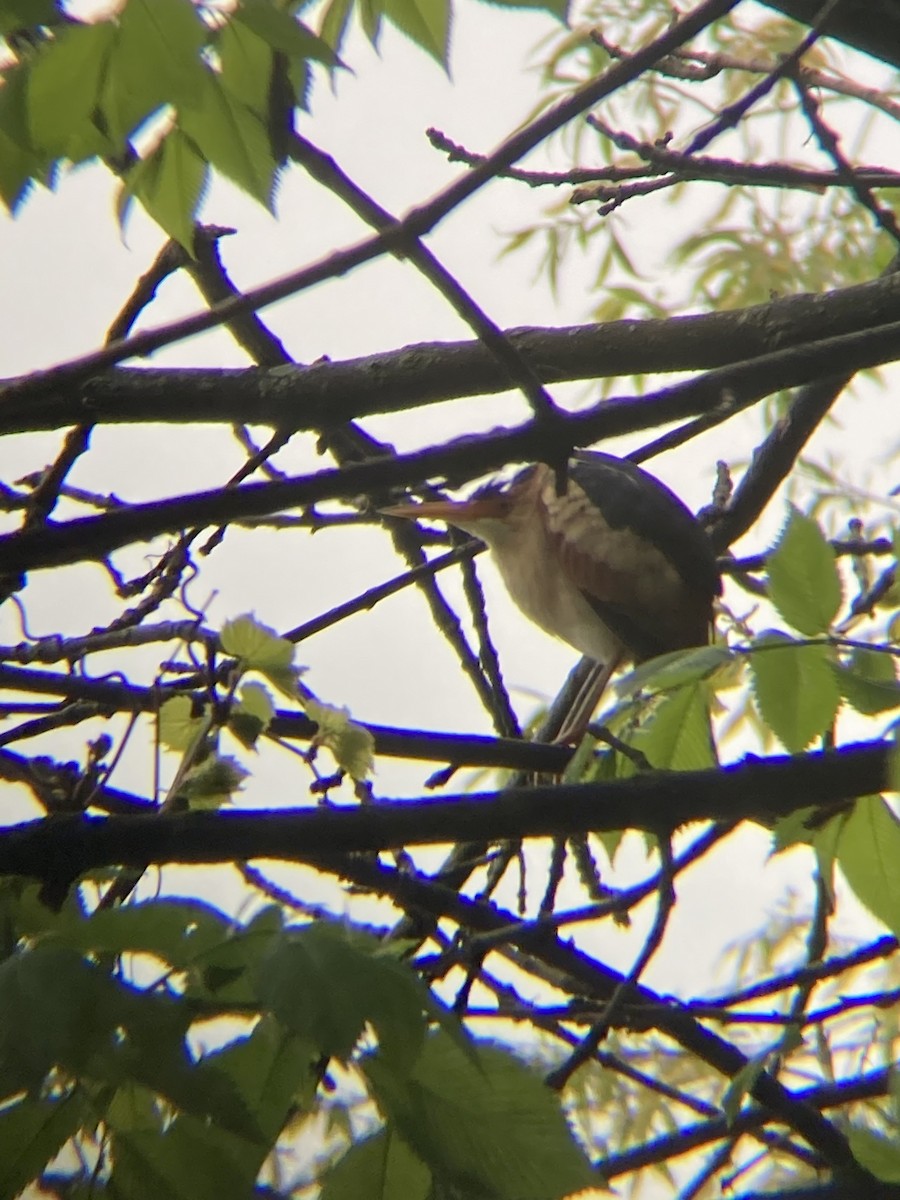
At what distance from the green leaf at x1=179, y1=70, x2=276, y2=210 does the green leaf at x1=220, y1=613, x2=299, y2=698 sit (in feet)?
1.43

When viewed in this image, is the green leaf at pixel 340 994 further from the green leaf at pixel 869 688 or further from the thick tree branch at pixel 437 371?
the thick tree branch at pixel 437 371

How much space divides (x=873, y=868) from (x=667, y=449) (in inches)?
35.9

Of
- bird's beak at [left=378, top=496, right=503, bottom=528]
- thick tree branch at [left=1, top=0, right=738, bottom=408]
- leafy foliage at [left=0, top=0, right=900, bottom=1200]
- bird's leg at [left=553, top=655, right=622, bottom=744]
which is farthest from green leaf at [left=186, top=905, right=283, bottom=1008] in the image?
bird's beak at [left=378, top=496, right=503, bottom=528]

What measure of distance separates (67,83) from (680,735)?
33.6 inches

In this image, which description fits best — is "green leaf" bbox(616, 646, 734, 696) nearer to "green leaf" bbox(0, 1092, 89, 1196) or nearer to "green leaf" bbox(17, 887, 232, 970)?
"green leaf" bbox(17, 887, 232, 970)

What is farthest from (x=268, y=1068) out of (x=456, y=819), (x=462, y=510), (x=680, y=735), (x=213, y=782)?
(x=462, y=510)

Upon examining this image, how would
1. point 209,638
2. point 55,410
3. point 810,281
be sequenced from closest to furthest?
point 209,638 < point 55,410 < point 810,281

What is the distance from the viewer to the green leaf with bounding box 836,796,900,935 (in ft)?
4.04

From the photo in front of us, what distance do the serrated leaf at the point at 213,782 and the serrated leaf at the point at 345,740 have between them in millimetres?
95

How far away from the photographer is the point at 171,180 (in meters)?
1.19

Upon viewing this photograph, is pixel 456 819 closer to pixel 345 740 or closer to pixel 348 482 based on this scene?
pixel 345 740

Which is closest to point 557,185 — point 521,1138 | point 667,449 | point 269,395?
point 667,449

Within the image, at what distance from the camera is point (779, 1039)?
4.73 ft

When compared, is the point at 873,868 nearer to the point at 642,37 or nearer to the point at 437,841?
the point at 437,841
